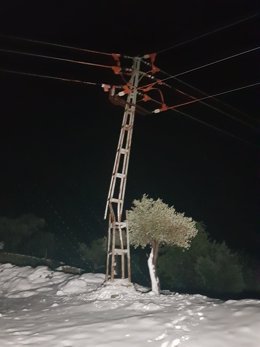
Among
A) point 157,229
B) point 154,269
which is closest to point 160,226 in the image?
point 157,229

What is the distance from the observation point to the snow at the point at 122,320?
1109 cm

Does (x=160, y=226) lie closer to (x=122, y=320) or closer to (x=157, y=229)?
(x=157, y=229)

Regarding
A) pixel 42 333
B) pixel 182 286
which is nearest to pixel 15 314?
pixel 42 333

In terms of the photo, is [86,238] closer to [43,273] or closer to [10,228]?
[10,228]

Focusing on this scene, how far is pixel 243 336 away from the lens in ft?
35.6

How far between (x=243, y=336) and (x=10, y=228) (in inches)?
3174

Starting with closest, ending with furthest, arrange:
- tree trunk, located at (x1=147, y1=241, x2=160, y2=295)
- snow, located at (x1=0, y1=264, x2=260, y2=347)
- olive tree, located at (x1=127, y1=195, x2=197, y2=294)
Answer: snow, located at (x1=0, y1=264, x2=260, y2=347) < tree trunk, located at (x1=147, y1=241, x2=160, y2=295) < olive tree, located at (x1=127, y1=195, x2=197, y2=294)

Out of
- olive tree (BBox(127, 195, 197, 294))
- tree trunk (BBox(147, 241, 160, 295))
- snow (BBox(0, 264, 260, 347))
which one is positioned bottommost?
snow (BBox(0, 264, 260, 347))

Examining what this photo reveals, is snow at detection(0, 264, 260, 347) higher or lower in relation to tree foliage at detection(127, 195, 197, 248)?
lower

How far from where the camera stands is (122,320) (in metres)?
13.4

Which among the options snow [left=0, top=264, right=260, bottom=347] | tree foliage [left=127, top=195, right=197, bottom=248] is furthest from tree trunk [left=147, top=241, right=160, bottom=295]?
snow [left=0, top=264, right=260, bottom=347]

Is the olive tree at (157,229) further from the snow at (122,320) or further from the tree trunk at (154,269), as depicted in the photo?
the snow at (122,320)

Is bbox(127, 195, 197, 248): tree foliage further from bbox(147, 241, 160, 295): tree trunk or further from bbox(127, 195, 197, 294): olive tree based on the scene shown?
bbox(147, 241, 160, 295): tree trunk

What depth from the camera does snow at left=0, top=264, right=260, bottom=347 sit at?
11.1 metres
